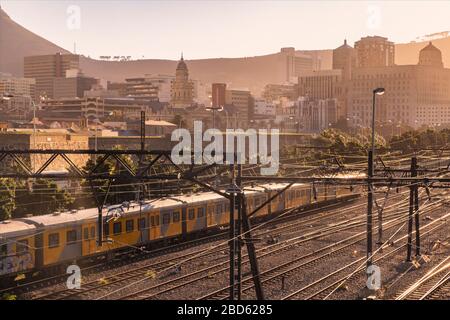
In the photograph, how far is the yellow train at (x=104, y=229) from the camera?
1961cm

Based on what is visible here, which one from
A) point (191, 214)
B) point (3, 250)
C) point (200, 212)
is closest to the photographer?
point (3, 250)

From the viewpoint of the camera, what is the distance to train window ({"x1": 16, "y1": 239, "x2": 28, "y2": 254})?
19.5m

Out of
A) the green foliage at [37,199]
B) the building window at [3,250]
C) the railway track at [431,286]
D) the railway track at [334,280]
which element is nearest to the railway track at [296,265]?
the railway track at [334,280]

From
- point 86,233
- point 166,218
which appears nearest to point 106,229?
point 86,233

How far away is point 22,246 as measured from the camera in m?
19.7

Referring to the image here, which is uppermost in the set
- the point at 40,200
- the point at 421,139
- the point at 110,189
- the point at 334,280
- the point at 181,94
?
the point at 181,94

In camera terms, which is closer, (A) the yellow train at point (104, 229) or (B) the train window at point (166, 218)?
(A) the yellow train at point (104, 229)

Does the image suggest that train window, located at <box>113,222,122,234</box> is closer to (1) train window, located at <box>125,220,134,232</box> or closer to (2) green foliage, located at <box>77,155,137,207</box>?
(1) train window, located at <box>125,220,134,232</box>

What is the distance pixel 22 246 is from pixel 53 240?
1406 millimetres

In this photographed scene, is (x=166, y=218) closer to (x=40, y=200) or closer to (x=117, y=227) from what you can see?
(x=117, y=227)

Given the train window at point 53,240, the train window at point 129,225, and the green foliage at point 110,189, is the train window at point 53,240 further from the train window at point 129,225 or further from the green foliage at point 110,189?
the green foliage at point 110,189

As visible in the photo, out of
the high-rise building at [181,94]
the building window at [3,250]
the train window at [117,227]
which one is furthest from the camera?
the high-rise building at [181,94]
